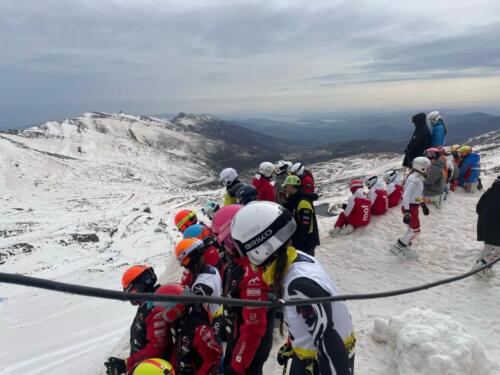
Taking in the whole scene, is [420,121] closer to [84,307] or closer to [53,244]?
[84,307]

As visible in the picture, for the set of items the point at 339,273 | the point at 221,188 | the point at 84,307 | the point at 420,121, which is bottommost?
the point at 221,188

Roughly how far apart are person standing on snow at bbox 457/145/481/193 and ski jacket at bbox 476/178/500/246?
665 centimetres

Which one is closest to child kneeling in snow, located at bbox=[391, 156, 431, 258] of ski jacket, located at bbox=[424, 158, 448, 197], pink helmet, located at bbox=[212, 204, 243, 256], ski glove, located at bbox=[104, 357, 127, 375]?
ski jacket, located at bbox=[424, 158, 448, 197]

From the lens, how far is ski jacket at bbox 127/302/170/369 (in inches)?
176

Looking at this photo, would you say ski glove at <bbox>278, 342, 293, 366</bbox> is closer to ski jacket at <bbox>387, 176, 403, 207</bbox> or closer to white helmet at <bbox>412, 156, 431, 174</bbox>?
white helmet at <bbox>412, 156, 431, 174</bbox>

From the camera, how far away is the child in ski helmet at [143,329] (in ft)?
14.7

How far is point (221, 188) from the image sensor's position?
55.4m

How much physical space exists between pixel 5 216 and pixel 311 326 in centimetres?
4168

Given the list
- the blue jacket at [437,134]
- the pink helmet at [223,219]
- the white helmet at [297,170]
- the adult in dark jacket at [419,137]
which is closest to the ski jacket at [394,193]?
the adult in dark jacket at [419,137]

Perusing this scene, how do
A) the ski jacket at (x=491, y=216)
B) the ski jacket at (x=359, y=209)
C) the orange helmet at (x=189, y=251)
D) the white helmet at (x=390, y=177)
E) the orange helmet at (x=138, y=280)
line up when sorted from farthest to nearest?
the white helmet at (x=390, y=177) < the ski jacket at (x=359, y=209) < the ski jacket at (x=491, y=216) < the orange helmet at (x=189, y=251) < the orange helmet at (x=138, y=280)

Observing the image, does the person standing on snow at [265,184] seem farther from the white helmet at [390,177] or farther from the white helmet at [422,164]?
the white helmet at [390,177]

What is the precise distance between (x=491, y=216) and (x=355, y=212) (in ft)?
12.3

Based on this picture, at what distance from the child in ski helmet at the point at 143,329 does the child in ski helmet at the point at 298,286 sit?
2188 mm

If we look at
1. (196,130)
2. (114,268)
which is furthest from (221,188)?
(196,130)
